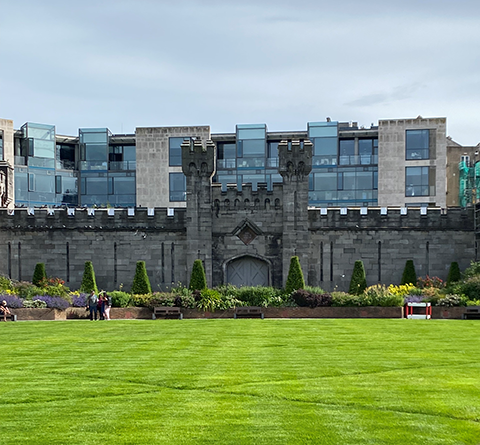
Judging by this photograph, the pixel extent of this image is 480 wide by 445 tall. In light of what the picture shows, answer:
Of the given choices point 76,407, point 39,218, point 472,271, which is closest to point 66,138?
point 39,218

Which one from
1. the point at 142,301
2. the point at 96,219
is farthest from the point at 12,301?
the point at 96,219

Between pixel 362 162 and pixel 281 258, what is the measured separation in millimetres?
24918

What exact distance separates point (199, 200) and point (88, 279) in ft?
26.6

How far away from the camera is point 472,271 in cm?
3700

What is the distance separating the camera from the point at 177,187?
6412 centimetres

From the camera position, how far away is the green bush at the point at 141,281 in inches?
1555

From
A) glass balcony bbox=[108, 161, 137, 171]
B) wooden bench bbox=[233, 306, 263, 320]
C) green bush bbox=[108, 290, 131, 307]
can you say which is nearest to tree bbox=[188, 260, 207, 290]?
green bush bbox=[108, 290, 131, 307]

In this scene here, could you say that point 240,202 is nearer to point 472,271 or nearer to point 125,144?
point 472,271

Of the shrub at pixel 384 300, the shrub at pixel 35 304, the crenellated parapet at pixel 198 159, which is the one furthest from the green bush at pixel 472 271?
the shrub at pixel 35 304

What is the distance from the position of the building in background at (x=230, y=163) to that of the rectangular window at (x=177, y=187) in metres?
0.09

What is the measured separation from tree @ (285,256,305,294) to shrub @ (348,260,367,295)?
3425 millimetres

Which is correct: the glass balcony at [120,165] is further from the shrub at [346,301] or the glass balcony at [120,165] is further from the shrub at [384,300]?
the shrub at [384,300]

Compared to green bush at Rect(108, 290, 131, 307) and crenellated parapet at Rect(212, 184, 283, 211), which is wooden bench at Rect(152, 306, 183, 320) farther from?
crenellated parapet at Rect(212, 184, 283, 211)

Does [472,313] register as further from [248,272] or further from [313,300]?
[248,272]
